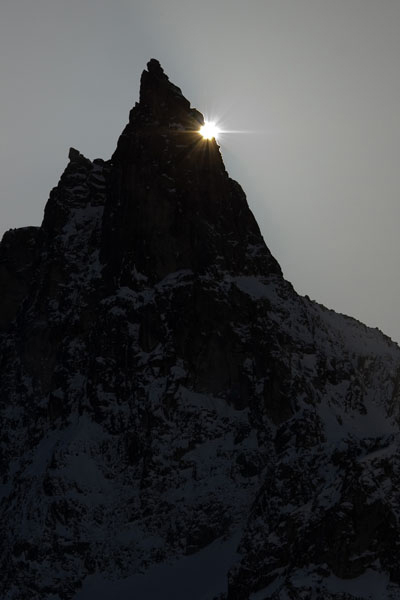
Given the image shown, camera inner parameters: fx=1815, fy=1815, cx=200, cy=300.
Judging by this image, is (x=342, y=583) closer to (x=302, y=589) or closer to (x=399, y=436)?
(x=302, y=589)

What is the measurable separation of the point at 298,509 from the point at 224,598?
1245cm

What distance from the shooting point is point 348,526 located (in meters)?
182

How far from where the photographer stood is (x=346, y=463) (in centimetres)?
19562

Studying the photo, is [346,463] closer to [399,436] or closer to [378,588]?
[399,436]

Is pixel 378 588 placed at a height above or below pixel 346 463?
below

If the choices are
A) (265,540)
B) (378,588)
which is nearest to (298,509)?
(265,540)

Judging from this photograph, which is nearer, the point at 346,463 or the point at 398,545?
the point at 398,545

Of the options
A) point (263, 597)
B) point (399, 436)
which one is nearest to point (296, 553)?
point (263, 597)

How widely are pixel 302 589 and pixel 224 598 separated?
60.8ft

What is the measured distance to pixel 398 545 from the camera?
178625 millimetres

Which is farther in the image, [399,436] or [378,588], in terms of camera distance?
[399,436]

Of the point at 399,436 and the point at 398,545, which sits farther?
the point at 399,436

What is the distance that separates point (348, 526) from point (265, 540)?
39.2 ft

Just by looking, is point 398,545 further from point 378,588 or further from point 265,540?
point 265,540
